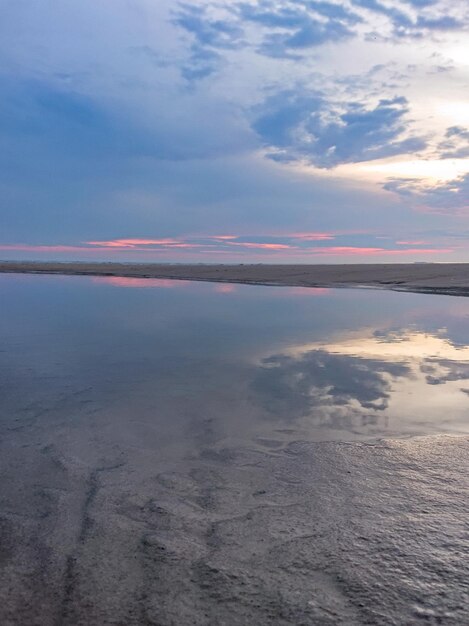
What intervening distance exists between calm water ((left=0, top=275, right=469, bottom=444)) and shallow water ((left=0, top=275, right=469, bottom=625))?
0.05 metres

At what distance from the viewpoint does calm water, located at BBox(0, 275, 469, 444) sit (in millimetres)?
5887

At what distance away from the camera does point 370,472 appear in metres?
4.52

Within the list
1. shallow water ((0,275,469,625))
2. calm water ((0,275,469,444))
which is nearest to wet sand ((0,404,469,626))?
shallow water ((0,275,469,625))

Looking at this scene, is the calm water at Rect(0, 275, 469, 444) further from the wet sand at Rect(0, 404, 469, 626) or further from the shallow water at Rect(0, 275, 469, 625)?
the wet sand at Rect(0, 404, 469, 626)

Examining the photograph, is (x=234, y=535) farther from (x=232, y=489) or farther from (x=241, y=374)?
(x=241, y=374)

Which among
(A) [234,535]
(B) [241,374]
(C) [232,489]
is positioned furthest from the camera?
(B) [241,374]

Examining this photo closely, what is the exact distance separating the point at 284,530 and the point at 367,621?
3.09 ft

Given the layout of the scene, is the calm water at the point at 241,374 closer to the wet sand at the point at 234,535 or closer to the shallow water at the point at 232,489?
the shallow water at the point at 232,489

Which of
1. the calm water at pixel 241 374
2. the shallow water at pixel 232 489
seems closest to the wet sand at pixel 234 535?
the shallow water at pixel 232 489

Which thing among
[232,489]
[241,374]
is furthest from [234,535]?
[241,374]

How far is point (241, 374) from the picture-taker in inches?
327

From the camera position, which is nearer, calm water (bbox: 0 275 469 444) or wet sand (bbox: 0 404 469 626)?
wet sand (bbox: 0 404 469 626)

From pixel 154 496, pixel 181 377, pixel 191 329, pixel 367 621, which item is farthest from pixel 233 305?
pixel 367 621

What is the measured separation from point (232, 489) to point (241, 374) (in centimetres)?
414
